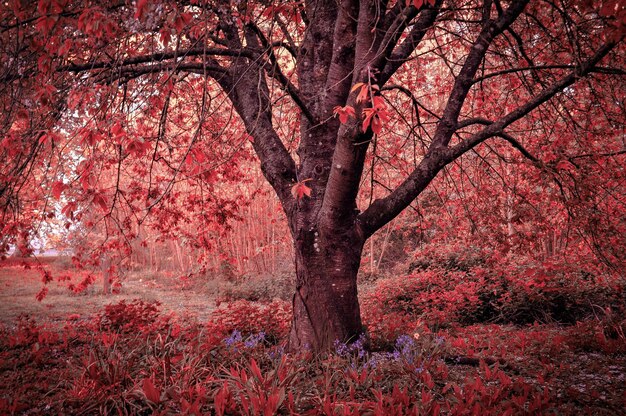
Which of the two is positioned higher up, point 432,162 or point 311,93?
point 311,93

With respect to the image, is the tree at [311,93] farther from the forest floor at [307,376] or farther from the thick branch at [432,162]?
the forest floor at [307,376]

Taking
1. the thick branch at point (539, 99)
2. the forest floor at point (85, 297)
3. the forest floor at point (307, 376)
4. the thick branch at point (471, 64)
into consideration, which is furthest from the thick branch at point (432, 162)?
the forest floor at point (85, 297)

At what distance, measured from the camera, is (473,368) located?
3.99 metres

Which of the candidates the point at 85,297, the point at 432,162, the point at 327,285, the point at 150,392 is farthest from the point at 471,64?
the point at 85,297

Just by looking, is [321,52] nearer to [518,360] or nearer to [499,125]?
[499,125]

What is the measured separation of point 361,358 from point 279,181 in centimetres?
188

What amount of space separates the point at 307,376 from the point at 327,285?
85 centimetres

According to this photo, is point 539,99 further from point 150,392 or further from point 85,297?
point 85,297

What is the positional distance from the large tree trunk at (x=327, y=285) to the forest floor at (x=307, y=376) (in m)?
0.21

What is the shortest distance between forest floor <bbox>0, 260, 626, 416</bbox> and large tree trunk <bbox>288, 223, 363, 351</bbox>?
8.4 inches

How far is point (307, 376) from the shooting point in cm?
335

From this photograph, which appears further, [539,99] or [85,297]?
[85,297]

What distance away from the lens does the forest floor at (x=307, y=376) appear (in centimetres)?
265

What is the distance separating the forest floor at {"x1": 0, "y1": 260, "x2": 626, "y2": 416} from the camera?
104 inches
